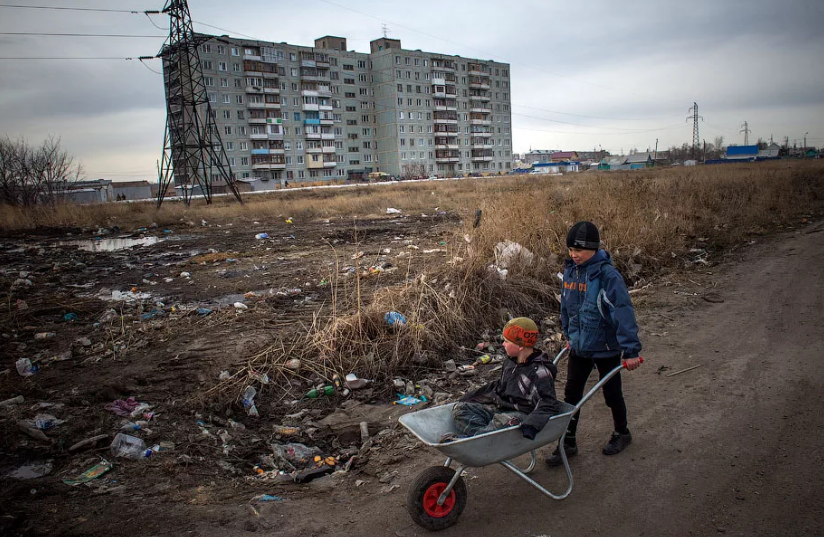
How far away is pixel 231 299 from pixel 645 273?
7.02 metres

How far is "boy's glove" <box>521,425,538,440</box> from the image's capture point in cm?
264

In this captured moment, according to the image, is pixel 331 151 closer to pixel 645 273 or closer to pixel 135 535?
pixel 645 273

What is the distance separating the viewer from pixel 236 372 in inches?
202

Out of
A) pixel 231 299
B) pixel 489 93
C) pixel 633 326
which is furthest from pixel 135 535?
pixel 489 93

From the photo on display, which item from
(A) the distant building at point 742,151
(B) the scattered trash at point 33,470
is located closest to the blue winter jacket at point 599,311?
(B) the scattered trash at point 33,470

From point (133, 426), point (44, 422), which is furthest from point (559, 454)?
point (44, 422)

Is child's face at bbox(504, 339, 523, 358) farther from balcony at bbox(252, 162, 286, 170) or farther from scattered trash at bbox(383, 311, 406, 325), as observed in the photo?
balcony at bbox(252, 162, 286, 170)

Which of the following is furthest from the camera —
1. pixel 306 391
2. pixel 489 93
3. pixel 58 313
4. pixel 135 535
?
pixel 489 93

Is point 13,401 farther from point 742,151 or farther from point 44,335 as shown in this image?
point 742,151

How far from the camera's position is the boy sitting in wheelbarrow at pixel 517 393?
2840 millimetres

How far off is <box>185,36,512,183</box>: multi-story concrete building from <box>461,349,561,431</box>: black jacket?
63296mm

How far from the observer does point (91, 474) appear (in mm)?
3555

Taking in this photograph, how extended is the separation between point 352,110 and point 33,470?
248ft

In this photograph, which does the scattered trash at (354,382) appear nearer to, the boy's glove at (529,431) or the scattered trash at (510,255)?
the boy's glove at (529,431)
